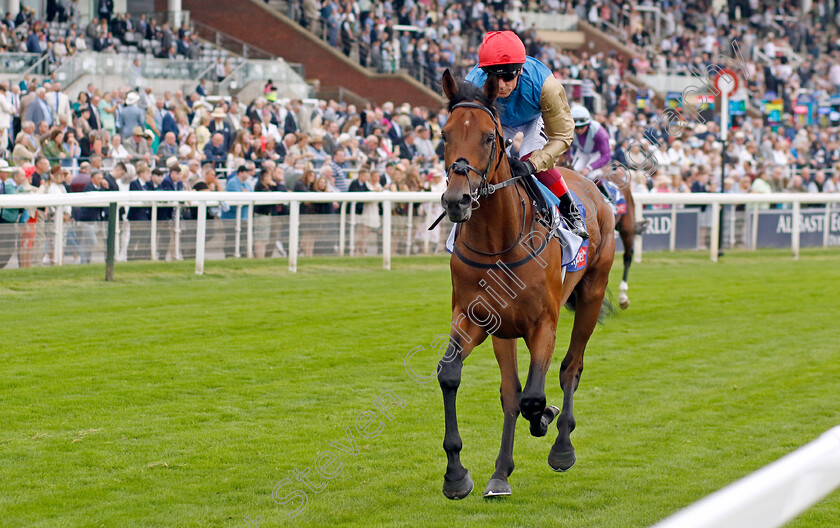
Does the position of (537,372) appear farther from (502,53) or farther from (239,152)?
(239,152)

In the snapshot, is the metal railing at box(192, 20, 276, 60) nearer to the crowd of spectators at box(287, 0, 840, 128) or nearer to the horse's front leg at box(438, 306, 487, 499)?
the crowd of spectators at box(287, 0, 840, 128)

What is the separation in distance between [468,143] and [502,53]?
65 centimetres

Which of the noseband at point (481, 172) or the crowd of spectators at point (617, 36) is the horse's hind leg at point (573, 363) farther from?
the crowd of spectators at point (617, 36)

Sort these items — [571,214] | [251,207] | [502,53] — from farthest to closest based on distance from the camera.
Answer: [251,207] → [571,214] → [502,53]

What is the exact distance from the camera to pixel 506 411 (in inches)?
192

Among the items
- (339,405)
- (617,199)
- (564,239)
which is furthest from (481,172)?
(617,199)

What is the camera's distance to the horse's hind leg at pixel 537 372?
4.64 metres

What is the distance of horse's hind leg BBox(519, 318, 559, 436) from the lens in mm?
4641

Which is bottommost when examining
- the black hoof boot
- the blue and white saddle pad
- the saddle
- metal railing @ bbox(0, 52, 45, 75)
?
the black hoof boot

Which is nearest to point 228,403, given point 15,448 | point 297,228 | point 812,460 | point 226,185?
point 15,448

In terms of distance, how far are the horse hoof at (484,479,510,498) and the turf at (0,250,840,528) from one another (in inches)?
1.8

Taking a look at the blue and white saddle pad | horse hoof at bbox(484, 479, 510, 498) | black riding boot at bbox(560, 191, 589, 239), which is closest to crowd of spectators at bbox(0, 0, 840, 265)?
black riding boot at bbox(560, 191, 589, 239)

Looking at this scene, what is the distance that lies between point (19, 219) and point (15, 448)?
18.3 ft

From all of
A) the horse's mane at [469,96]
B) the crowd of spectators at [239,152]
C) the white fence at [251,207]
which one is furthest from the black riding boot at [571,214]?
the white fence at [251,207]
